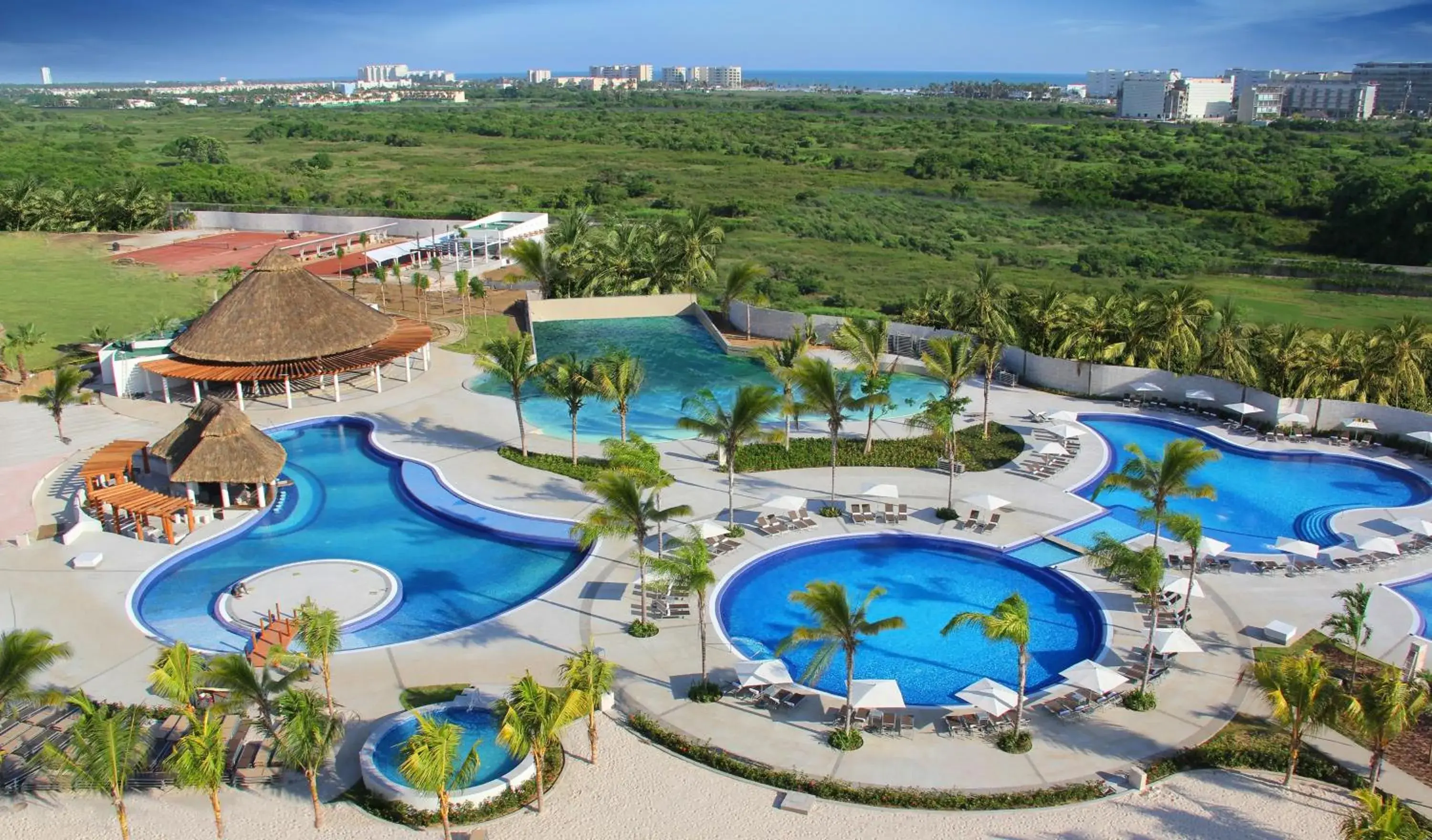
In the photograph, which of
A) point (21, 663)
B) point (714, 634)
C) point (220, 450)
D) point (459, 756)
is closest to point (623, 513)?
point (714, 634)

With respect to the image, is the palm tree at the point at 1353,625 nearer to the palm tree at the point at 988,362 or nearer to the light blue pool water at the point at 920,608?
the light blue pool water at the point at 920,608

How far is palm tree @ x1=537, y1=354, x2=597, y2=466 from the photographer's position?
2720cm

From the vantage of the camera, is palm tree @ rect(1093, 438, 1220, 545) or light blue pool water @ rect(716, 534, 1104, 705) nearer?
light blue pool water @ rect(716, 534, 1104, 705)

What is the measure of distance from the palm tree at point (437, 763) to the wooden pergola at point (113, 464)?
1547 centimetres

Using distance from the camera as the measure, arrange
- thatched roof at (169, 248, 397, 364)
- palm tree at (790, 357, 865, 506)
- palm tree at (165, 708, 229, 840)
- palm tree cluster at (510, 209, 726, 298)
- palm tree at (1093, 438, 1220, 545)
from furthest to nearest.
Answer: palm tree cluster at (510, 209, 726, 298) → thatched roof at (169, 248, 397, 364) → palm tree at (790, 357, 865, 506) → palm tree at (1093, 438, 1220, 545) → palm tree at (165, 708, 229, 840)

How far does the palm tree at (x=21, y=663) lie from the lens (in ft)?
48.3

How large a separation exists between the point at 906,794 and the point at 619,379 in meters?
14.4

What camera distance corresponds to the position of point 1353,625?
17.6 meters

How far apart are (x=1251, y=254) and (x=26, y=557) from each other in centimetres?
6553

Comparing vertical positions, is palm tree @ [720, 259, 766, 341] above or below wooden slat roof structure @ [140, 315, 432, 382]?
above

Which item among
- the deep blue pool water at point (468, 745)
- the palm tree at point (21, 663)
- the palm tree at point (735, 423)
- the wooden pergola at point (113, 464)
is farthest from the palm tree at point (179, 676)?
the wooden pergola at point (113, 464)

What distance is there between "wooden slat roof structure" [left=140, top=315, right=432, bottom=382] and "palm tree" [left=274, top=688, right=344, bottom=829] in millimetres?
18987

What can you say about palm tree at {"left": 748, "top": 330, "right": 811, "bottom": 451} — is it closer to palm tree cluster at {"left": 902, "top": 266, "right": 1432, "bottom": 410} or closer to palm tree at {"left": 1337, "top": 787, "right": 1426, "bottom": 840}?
palm tree cluster at {"left": 902, "top": 266, "right": 1432, "bottom": 410}

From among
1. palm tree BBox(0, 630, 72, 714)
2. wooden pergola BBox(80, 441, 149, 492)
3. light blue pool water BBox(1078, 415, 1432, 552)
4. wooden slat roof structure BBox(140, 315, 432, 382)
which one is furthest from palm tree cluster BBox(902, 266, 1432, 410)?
palm tree BBox(0, 630, 72, 714)
